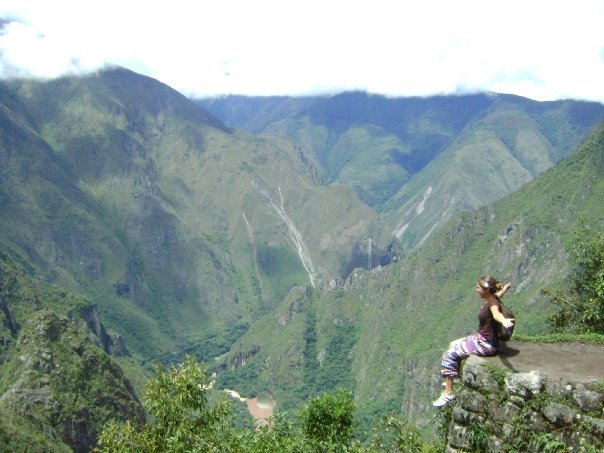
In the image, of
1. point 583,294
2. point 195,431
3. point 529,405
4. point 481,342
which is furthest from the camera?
point 583,294

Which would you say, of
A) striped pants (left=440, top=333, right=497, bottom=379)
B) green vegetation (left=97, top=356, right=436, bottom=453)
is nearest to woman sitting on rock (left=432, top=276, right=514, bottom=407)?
striped pants (left=440, top=333, right=497, bottom=379)

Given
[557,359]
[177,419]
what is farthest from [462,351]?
[177,419]

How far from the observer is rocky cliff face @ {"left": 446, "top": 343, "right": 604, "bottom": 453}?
17.2 m

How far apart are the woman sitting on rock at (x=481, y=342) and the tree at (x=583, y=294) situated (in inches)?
693

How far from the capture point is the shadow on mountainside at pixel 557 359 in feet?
60.4

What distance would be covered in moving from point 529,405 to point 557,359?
2.86m

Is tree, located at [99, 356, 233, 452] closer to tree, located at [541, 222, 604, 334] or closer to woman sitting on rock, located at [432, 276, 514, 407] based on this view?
woman sitting on rock, located at [432, 276, 514, 407]

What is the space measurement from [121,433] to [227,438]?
4.95 m

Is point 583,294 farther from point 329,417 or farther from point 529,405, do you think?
point 529,405

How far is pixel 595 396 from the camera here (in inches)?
677

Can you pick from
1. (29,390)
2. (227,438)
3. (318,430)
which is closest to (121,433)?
(227,438)

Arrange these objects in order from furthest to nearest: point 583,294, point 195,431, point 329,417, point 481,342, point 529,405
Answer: point 583,294, point 329,417, point 195,431, point 481,342, point 529,405

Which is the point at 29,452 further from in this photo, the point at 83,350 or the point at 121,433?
the point at 121,433

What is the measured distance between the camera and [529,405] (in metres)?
17.9
